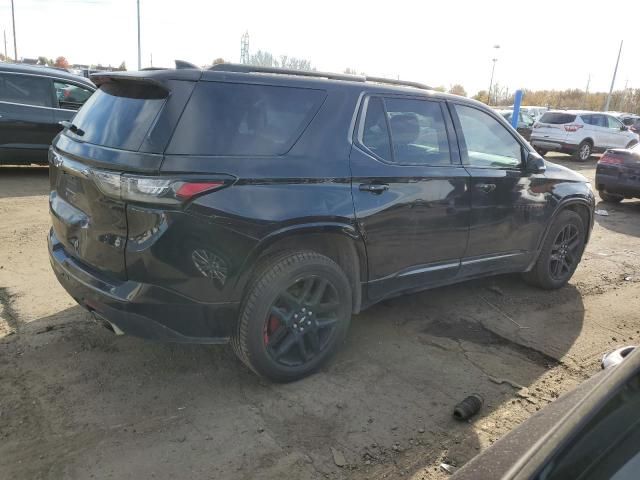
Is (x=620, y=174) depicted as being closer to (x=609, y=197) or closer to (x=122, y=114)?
(x=609, y=197)

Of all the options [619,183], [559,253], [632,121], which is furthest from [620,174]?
[632,121]

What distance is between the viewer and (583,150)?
18.2m

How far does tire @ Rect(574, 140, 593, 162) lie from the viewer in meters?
18.0

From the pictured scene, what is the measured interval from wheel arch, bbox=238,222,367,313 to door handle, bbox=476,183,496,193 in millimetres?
1263

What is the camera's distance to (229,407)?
10.1ft

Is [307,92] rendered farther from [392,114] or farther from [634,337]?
[634,337]

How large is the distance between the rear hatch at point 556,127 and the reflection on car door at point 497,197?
1484 cm

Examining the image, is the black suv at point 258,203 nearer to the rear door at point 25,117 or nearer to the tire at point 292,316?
the tire at point 292,316

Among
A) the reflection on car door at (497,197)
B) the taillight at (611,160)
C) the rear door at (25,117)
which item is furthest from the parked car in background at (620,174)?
the rear door at (25,117)

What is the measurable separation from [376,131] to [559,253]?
2679 millimetres

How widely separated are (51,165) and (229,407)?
1979 mm

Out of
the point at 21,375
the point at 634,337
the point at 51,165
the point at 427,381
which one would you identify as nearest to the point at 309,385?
the point at 427,381

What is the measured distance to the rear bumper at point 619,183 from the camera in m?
9.62

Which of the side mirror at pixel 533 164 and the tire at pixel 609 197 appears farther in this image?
the tire at pixel 609 197
